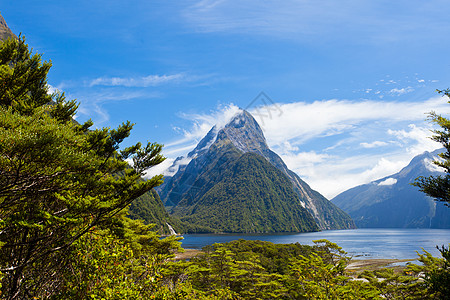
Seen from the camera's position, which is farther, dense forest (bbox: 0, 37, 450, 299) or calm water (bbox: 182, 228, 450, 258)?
calm water (bbox: 182, 228, 450, 258)

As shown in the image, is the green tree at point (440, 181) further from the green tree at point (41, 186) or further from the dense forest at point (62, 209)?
the green tree at point (41, 186)

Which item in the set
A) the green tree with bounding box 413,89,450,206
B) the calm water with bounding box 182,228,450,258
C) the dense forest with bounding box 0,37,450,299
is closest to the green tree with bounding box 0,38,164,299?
the dense forest with bounding box 0,37,450,299

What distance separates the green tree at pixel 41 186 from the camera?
6.56 meters

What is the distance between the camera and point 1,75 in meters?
9.29

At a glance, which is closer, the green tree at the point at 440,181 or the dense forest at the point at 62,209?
the dense forest at the point at 62,209

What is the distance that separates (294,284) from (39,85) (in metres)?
19.1

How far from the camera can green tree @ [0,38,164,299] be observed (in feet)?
21.5

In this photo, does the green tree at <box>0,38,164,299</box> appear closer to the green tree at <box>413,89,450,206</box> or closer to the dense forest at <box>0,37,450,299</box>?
the dense forest at <box>0,37,450,299</box>

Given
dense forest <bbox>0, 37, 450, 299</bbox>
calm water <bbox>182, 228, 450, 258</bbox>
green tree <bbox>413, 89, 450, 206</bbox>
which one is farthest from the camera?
calm water <bbox>182, 228, 450, 258</bbox>

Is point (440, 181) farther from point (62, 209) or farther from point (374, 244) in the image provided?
point (374, 244)

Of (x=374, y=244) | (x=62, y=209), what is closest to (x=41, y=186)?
(x=62, y=209)

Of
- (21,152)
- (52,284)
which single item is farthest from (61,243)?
(21,152)

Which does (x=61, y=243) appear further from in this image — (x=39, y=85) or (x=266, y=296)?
(x=266, y=296)

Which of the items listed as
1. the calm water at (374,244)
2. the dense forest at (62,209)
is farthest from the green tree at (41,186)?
the calm water at (374,244)
